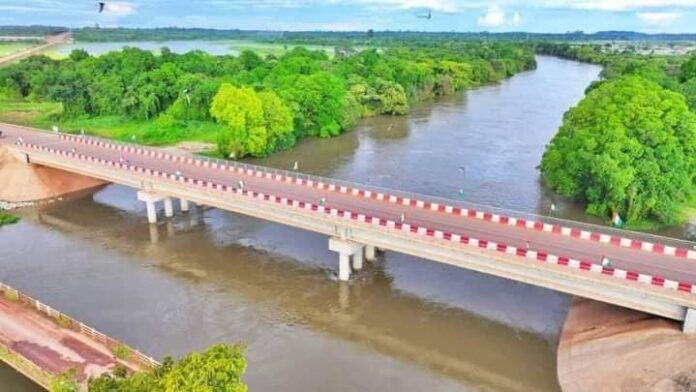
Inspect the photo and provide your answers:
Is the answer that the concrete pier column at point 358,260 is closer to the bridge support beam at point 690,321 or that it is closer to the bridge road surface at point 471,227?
the bridge road surface at point 471,227

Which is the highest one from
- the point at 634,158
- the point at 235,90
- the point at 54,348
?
the point at 235,90

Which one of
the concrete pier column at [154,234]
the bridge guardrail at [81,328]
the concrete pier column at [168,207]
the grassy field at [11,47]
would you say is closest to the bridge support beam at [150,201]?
the concrete pier column at [154,234]

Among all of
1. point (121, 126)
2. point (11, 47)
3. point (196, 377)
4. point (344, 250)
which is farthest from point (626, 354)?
point (11, 47)

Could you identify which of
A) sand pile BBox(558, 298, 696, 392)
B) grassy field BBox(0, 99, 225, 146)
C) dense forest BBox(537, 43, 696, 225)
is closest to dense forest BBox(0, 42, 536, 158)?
grassy field BBox(0, 99, 225, 146)

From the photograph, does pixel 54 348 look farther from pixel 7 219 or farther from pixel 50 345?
pixel 7 219

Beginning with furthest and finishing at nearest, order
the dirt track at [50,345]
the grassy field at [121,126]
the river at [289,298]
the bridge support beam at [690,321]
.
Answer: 1. the grassy field at [121,126]
2. the river at [289,298]
3. the dirt track at [50,345]
4. the bridge support beam at [690,321]

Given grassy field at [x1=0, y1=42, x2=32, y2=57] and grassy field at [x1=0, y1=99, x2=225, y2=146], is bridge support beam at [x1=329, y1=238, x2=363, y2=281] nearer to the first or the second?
grassy field at [x1=0, y1=99, x2=225, y2=146]
